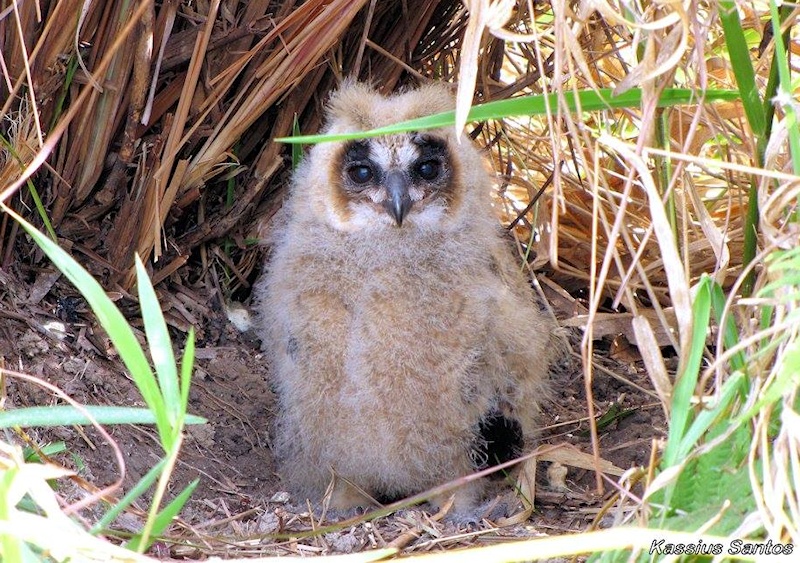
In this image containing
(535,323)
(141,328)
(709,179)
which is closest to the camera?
(535,323)

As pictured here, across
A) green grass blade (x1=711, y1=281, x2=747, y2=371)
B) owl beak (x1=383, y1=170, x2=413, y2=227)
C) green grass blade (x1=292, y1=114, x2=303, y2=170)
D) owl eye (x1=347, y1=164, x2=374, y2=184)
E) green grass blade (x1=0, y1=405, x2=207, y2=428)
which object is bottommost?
green grass blade (x1=0, y1=405, x2=207, y2=428)

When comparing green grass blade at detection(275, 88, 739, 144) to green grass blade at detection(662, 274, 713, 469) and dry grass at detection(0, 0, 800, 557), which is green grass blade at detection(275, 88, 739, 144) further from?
green grass blade at detection(662, 274, 713, 469)

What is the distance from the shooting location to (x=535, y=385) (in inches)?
136

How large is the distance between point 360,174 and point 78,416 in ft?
5.07

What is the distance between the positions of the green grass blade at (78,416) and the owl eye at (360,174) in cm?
145

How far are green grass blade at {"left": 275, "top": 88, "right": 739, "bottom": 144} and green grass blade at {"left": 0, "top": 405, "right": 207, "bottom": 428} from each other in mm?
642

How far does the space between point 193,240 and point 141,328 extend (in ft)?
1.34

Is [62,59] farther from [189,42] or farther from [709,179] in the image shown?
[709,179]

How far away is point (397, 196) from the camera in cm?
318

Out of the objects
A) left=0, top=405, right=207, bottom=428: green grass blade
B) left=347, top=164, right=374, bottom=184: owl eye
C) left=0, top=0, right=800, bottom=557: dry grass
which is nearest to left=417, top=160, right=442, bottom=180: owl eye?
left=347, top=164, right=374, bottom=184: owl eye

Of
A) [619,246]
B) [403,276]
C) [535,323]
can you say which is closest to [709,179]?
[619,246]

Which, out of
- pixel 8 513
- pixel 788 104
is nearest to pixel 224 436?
pixel 8 513

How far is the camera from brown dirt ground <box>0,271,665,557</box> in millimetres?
2998

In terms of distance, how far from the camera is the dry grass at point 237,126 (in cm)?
318
